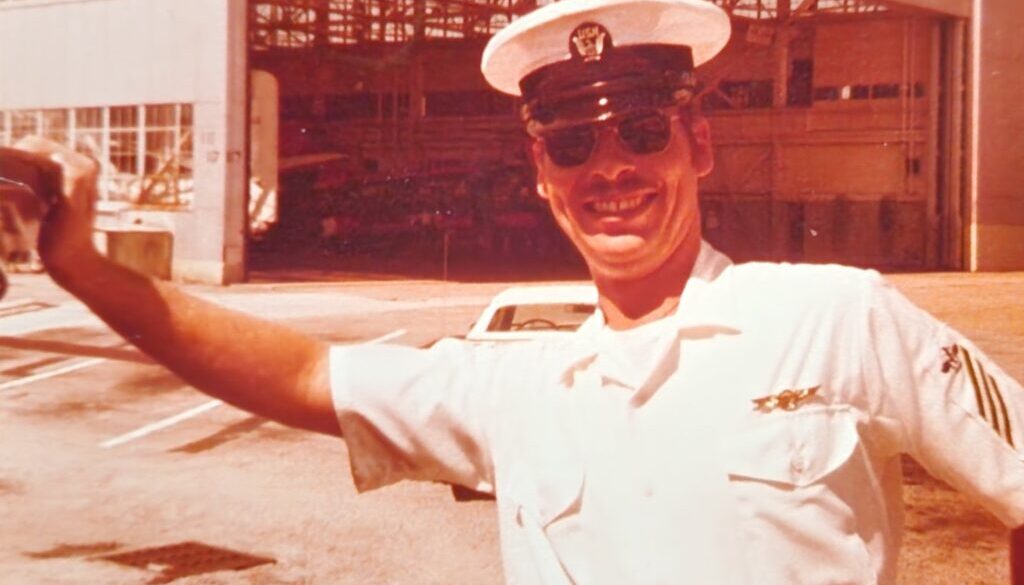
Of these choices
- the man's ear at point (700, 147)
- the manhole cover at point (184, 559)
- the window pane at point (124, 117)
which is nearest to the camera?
the man's ear at point (700, 147)

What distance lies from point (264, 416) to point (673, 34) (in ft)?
1.98

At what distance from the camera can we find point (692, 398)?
4.08ft

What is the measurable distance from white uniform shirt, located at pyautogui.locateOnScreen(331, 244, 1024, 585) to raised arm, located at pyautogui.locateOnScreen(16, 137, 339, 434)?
40 mm

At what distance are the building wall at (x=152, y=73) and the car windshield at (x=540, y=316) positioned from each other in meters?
1.43

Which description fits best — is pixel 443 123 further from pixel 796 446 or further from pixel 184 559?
pixel 796 446

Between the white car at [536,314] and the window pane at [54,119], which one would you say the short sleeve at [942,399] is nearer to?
the window pane at [54,119]

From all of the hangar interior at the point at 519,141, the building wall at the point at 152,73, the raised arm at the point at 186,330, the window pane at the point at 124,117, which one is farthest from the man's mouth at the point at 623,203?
the hangar interior at the point at 519,141

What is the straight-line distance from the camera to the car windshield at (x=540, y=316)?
15.5 ft

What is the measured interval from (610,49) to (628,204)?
0.57 ft

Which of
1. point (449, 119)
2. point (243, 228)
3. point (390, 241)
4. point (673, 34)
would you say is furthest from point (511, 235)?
point (673, 34)

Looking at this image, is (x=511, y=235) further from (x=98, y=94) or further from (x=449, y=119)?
(x=98, y=94)

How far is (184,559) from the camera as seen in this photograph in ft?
14.1

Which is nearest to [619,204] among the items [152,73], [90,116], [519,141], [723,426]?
[723,426]

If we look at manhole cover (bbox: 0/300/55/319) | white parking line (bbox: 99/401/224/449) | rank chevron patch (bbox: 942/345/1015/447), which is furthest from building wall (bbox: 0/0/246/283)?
white parking line (bbox: 99/401/224/449)
